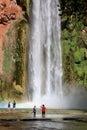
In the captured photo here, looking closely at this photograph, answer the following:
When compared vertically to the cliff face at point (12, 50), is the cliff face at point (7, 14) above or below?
above

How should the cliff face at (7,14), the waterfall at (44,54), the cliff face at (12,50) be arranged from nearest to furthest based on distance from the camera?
the cliff face at (12,50)
the waterfall at (44,54)
the cliff face at (7,14)

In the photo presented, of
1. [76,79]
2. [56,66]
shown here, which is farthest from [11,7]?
[76,79]

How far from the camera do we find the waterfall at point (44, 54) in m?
57.1

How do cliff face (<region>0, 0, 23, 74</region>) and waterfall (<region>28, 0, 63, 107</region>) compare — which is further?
cliff face (<region>0, 0, 23, 74</region>)

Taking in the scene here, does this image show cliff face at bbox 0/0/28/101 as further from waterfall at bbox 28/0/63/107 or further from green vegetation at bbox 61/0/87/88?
green vegetation at bbox 61/0/87/88

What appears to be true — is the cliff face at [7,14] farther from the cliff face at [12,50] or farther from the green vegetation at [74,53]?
the green vegetation at [74,53]

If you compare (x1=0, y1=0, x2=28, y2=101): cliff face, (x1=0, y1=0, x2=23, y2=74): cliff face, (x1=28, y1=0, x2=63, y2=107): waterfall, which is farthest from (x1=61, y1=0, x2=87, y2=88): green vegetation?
(x1=0, y1=0, x2=23, y2=74): cliff face

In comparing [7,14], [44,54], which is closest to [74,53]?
[44,54]

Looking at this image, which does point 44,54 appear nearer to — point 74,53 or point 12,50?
point 12,50

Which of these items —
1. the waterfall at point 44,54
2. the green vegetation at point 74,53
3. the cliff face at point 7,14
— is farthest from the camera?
the green vegetation at point 74,53

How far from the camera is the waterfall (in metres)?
57.1

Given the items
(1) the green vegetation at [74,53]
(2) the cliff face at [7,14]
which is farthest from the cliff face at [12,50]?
(1) the green vegetation at [74,53]

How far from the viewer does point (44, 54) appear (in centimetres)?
5969

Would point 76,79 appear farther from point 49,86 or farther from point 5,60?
point 5,60
